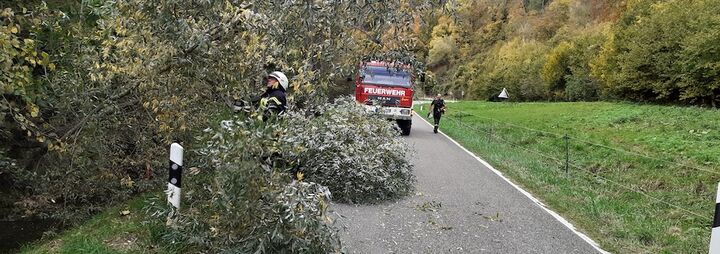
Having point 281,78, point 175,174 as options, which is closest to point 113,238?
point 175,174

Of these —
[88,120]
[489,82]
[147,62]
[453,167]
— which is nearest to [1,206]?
[88,120]

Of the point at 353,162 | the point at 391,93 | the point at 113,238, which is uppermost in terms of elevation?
the point at 391,93

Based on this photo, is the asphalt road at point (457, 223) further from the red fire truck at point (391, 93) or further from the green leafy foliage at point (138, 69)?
the red fire truck at point (391, 93)

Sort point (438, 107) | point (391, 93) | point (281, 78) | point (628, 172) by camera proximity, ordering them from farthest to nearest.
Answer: point (438, 107) → point (391, 93) → point (628, 172) → point (281, 78)

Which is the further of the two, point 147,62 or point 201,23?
point 147,62

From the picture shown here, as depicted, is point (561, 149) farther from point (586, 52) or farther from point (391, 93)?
A: point (586, 52)

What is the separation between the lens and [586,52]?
45031 mm

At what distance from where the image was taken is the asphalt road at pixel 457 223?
19.3ft

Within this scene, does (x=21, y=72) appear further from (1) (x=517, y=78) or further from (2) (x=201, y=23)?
(1) (x=517, y=78)

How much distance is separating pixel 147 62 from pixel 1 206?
4840 millimetres

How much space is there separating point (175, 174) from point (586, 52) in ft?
149

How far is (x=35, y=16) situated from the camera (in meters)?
5.86

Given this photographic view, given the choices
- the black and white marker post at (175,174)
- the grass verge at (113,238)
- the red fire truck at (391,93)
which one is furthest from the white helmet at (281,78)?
the red fire truck at (391,93)

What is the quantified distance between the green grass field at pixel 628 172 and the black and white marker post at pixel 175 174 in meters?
4.74
